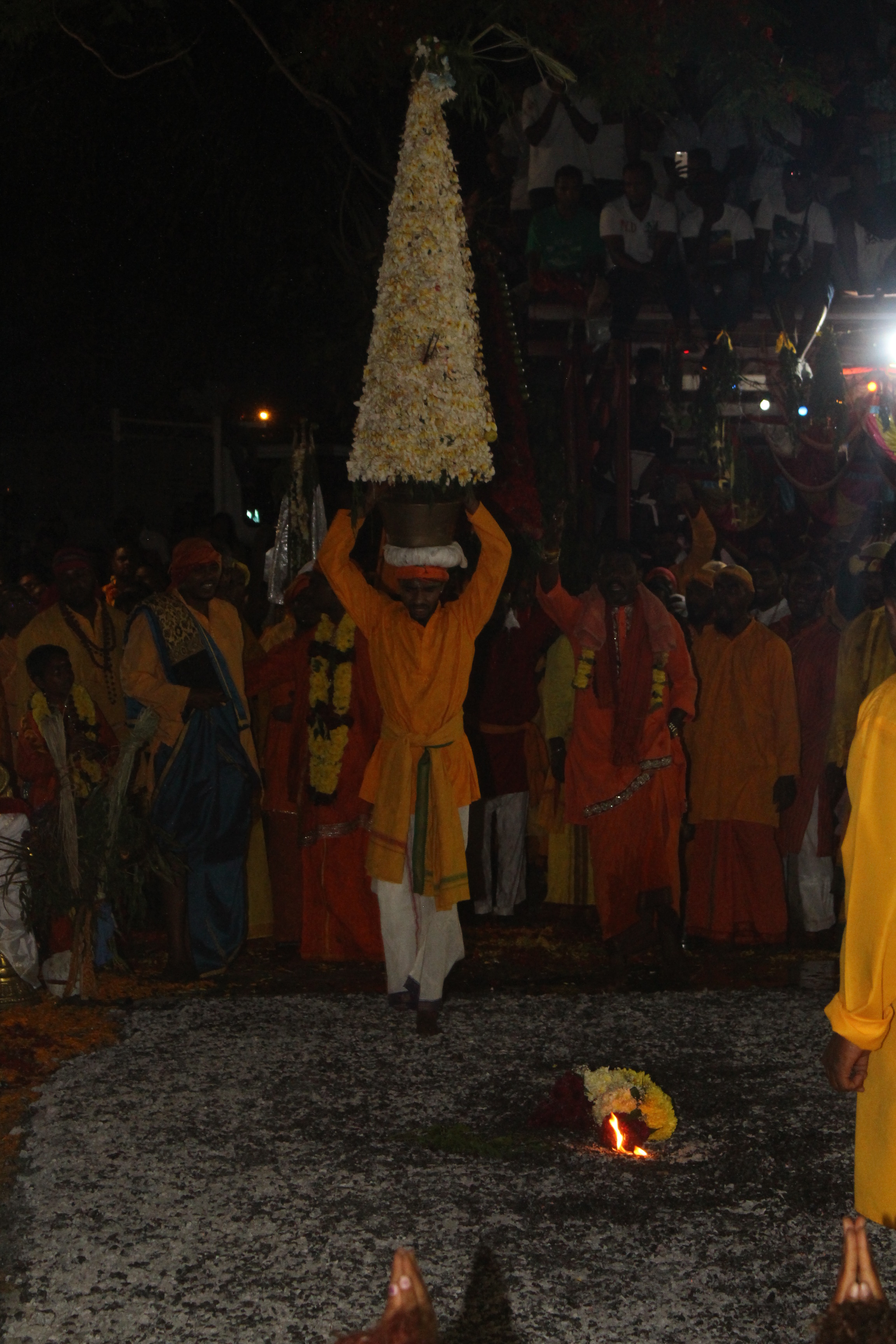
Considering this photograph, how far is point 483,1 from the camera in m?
7.55

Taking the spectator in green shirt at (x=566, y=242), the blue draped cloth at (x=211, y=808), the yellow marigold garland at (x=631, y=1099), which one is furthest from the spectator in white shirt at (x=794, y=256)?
the yellow marigold garland at (x=631, y=1099)

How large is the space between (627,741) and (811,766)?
162 centimetres

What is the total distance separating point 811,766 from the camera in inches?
328

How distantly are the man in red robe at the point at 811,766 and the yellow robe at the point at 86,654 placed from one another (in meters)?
3.74

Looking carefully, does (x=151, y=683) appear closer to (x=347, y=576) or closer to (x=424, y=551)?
(x=347, y=576)

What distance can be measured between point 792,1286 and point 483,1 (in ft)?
20.7

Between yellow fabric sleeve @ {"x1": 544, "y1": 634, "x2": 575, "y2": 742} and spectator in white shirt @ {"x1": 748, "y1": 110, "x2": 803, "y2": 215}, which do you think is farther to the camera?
spectator in white shirt @ {"x1": 748, "y1": 110, "x2": 803, "y2": 215}

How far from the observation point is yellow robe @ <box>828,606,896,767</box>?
297 inches

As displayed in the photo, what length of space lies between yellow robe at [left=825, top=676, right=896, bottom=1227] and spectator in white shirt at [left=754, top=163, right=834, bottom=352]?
8223 millimetres

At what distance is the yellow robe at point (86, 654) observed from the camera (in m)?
7.42

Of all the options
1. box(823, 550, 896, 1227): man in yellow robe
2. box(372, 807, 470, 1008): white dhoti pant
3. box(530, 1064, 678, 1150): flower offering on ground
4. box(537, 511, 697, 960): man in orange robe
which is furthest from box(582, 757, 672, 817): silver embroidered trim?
box(823, 550, 896, 1227): man in yellow robe

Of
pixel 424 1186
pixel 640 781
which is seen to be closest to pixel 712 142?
pixel 640 781

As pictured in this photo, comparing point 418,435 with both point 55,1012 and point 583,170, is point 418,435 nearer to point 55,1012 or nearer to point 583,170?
point 55,1012

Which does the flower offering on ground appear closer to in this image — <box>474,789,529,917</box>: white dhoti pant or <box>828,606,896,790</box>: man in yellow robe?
<box>828,606,896,790</box>: man in yellow robe
